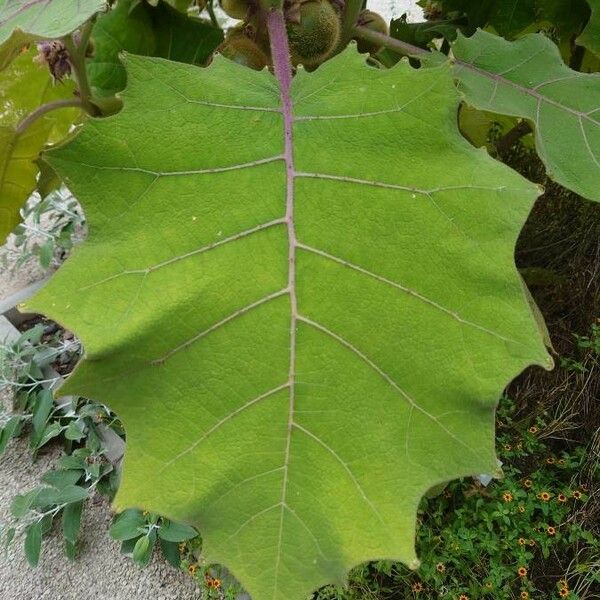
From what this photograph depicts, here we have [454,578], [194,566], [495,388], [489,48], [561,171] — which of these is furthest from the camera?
[194,566]

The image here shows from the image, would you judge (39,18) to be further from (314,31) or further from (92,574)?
(92,574)

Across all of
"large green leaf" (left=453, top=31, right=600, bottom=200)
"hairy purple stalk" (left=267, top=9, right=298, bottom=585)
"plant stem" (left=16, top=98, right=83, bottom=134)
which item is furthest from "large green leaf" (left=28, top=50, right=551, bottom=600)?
"plant stem" (left=16, top=98, right=83, bottom=134)

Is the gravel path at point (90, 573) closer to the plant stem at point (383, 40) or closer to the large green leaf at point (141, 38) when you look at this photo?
the large green leaf at point (141, 38)

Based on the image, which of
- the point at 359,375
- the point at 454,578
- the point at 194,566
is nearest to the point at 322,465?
the point at 359,375

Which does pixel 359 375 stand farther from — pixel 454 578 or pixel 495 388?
pixel 454 578

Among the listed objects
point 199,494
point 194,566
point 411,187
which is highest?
point 411,187

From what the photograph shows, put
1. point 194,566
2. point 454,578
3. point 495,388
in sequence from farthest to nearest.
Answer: point 194,566 < point 454,578 < point 495,388
